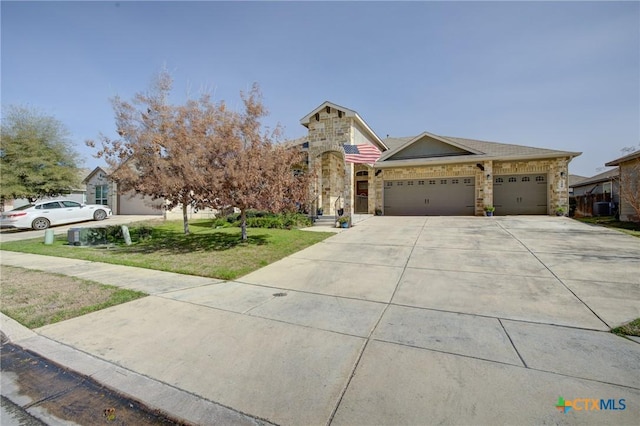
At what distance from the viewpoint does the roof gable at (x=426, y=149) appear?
18.6 m

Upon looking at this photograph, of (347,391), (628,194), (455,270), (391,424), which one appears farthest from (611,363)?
(628,194)

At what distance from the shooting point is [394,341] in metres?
3.41

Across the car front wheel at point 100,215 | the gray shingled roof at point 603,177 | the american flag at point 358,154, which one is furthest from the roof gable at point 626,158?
the car front wheel at point 100,215

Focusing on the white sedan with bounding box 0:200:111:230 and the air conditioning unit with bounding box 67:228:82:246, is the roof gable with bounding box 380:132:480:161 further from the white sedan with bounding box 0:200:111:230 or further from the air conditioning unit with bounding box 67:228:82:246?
the white sedan with bounding box 0:200:111:230

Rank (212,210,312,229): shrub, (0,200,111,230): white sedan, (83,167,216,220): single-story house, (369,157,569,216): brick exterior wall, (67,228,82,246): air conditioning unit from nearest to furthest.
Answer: (67,228,82,246): air conditioning unit
(212,210,312,229): shrub
(0,200,111,230): white sedan
(369,157,569,216): brick exterior wall
(83,167,216,220): single-story house

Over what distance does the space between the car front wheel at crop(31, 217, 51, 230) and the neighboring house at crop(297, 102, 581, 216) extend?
1559cm

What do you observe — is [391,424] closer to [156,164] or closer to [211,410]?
[211,410]

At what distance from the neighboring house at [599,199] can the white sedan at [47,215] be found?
33.3 m

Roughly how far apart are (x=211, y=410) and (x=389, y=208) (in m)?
18.7

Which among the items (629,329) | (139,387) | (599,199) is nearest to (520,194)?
(599,199)

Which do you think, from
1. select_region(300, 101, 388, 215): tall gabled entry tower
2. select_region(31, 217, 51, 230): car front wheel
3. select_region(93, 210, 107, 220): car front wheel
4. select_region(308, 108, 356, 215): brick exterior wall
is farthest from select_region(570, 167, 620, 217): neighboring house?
select_region(31, 217, 51, 230): car front wheel

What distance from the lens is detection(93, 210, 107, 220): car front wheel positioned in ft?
61.5

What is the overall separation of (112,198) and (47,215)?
25.3 feet

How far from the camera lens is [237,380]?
275cm
